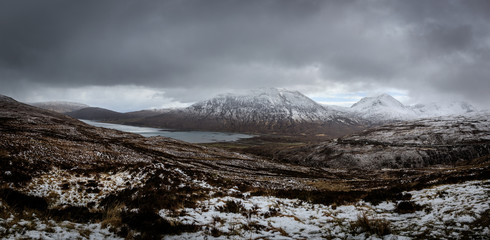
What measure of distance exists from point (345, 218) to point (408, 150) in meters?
94.8

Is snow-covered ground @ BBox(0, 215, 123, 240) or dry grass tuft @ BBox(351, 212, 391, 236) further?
dry grass tuft @ BBox(351, 212, 391, 236)

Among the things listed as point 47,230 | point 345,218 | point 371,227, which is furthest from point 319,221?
point 47,230

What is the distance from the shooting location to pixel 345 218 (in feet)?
34.0

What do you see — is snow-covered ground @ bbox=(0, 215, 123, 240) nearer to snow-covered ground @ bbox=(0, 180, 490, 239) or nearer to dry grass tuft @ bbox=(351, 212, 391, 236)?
snow-covered ground @ bbox=(0, 180, 490, 239)

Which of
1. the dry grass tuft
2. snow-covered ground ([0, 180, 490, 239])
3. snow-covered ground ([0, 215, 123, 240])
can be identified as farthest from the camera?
the dry grass tuft

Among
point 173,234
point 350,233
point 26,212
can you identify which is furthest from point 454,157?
point 26,212

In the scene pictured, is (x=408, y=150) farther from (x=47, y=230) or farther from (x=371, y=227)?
(x=47, y=230)

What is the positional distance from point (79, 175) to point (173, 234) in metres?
14.6

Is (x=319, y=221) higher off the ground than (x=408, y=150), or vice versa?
(x=319, y=221)

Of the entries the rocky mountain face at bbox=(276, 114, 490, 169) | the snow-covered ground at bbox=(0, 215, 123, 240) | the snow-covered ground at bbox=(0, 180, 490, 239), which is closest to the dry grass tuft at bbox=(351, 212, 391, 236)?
the snow-covered ground at bbox=(0, 180, 490, 239)

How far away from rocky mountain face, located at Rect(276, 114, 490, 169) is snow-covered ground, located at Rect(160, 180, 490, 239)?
78.1 metres

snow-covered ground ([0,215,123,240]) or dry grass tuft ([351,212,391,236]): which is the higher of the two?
dry grass tuft ([351,212,391,236])

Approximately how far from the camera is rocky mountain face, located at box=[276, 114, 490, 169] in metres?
76.9

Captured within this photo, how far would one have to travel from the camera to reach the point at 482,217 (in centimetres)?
721
